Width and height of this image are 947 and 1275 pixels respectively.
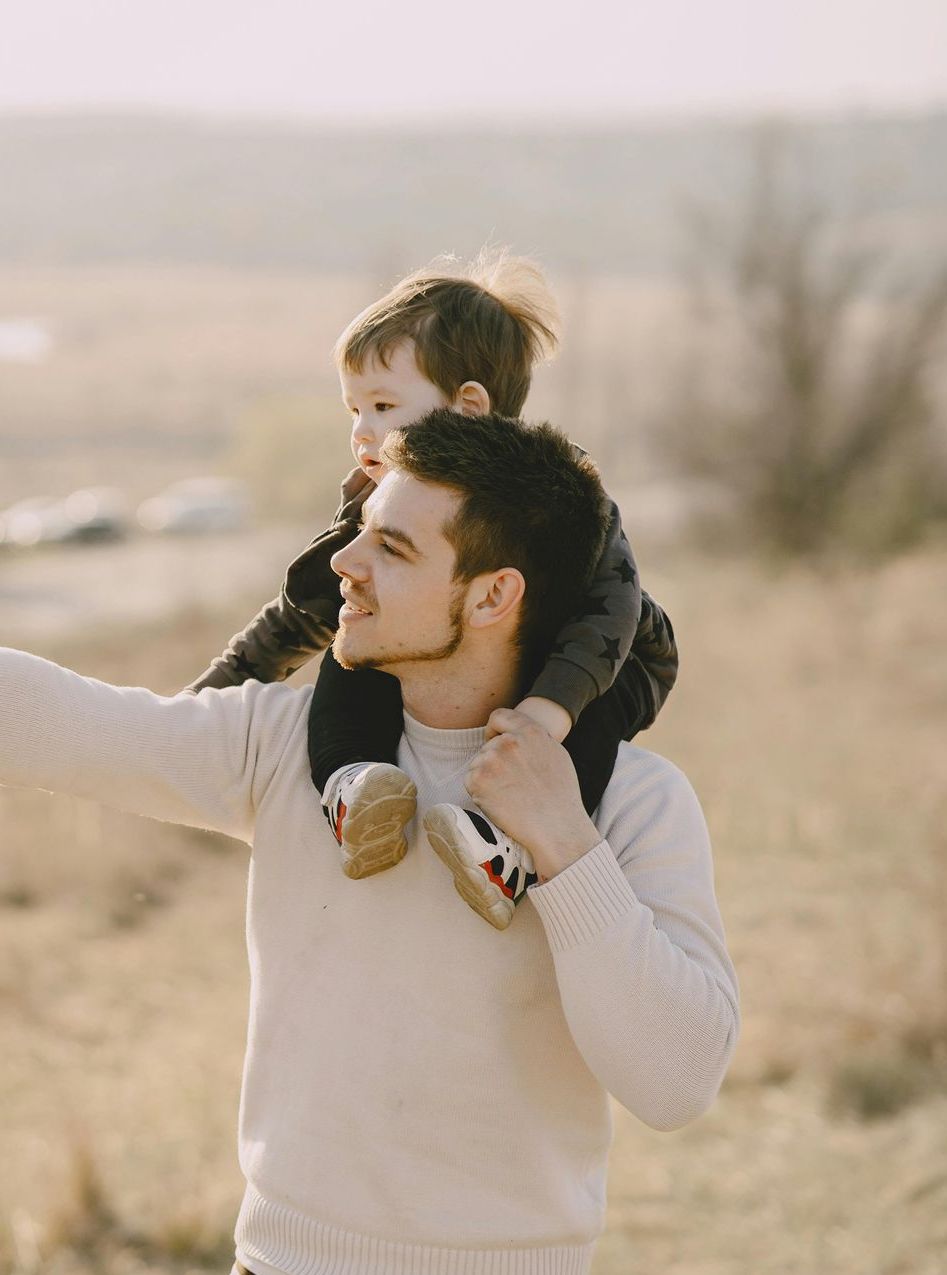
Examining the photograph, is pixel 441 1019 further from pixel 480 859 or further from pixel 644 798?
pixel 644 798

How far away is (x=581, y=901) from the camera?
A: 169cm

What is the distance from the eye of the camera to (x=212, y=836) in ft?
41.0

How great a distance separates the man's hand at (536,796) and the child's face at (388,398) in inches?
26.5

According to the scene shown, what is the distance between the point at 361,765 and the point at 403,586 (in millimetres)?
232

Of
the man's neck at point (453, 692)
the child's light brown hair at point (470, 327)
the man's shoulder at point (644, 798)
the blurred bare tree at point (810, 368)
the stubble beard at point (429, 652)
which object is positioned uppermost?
the child's light brown hair at point (470, 327)

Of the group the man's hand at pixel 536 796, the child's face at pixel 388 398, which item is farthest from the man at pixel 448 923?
the child's face at pixel 388 398

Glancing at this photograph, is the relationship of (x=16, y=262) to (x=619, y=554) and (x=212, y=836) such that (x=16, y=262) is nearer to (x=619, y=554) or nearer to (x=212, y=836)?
(x=212, y=836)

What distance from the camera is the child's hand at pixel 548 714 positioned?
1.84 m

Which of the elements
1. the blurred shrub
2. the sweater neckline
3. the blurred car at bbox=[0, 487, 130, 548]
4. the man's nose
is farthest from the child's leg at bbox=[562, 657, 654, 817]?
the blurred shrub

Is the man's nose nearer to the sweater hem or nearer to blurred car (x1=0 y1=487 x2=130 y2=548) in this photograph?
the sweater hem

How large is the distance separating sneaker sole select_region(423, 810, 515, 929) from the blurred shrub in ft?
88.7

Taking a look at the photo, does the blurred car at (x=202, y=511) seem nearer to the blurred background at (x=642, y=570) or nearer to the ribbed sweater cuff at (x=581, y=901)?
the blurred background at (x=642, y=570)

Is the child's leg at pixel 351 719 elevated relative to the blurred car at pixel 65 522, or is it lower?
elevated

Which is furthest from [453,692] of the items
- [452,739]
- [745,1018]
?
[745,1018]
